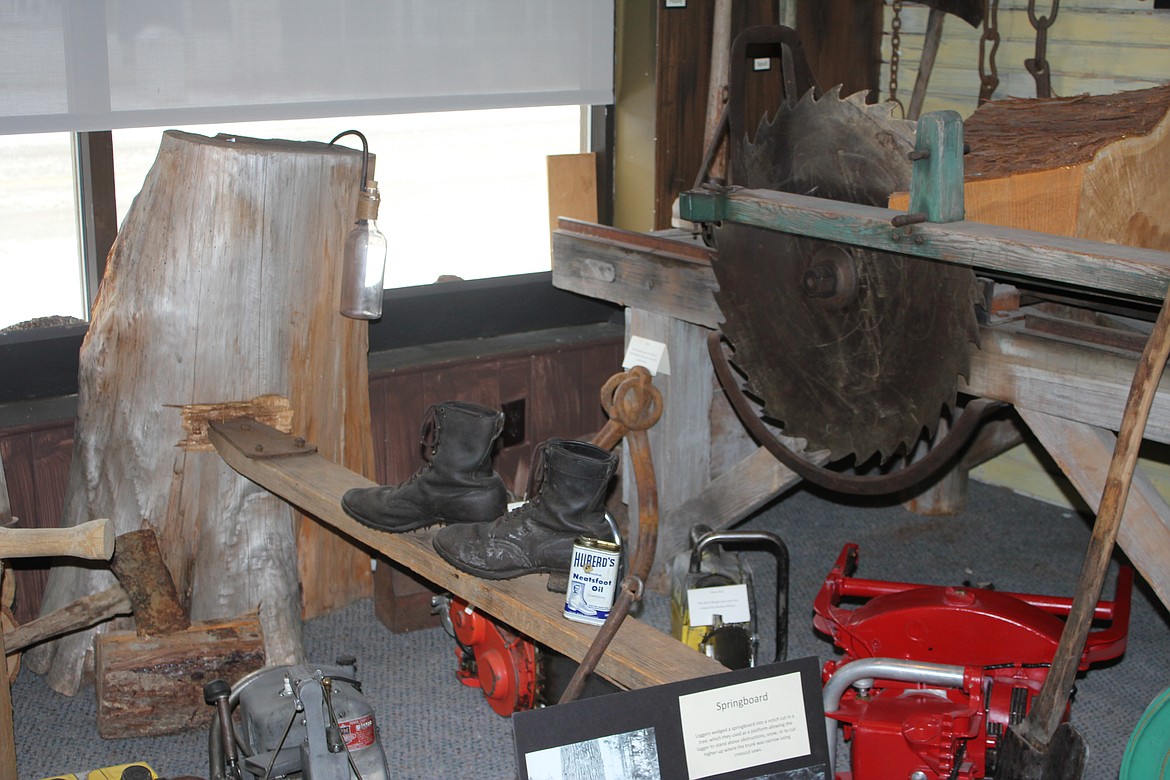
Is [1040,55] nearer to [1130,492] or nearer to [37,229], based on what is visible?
[1130,492]

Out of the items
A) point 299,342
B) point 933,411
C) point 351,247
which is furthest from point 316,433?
point 933,411

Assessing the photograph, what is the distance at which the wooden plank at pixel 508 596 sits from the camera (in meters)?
1.89

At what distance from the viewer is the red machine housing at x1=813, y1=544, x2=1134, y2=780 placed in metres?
2.38

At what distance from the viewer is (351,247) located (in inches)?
124

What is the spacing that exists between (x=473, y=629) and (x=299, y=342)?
864 millimetres

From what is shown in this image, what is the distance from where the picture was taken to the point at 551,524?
2145 mm

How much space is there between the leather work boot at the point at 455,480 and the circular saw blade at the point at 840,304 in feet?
2.81

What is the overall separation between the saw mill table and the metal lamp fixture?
688mm

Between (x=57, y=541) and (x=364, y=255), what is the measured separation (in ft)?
3.79

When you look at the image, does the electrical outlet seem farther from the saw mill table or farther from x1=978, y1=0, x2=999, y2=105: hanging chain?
x1=978, y1=0, x2=999, y2=105: hanging chain

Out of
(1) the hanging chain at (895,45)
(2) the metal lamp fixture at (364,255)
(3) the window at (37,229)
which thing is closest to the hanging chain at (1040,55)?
(1) the hanging chain at (895,45)

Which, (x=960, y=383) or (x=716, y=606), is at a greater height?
(x=960, y=383)

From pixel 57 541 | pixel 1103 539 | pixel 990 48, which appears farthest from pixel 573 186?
pixel 1103 539

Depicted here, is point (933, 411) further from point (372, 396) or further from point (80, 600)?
point (80, 600)
